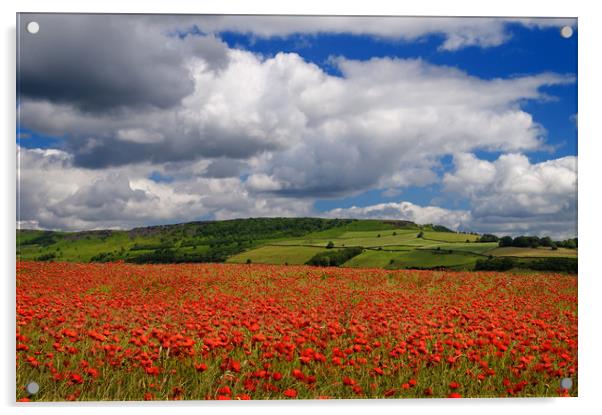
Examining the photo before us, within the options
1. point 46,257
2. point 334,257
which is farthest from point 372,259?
point 46,257

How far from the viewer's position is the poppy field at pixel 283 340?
17.1 feet

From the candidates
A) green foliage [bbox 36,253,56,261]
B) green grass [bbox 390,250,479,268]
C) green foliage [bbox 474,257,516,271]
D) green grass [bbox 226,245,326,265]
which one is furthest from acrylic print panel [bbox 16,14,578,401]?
green grass [bbox 226,245,326,265]

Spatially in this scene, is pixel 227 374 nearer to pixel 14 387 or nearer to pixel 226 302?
pixel 226 302

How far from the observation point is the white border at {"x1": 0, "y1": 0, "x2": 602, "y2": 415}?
5.72 m

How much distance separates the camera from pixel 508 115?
630 centimetres

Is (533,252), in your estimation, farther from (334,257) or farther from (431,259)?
(334,257)

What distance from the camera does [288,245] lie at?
7.19m

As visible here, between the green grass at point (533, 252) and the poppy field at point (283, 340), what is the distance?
1.08ft

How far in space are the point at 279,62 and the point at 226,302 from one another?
2.94m

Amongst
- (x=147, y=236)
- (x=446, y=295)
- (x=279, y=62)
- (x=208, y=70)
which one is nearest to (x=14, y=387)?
(x=147, y=236)

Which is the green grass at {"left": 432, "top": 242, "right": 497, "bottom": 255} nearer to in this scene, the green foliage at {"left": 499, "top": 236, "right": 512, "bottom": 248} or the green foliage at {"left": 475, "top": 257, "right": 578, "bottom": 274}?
the green foliage at {"left": 499, "top": 236, "right": 512, "bottom": 248}
